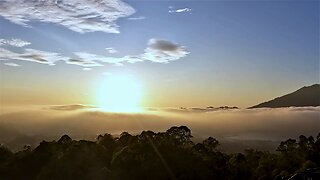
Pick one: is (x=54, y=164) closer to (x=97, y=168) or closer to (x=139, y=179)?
(x=97, y=168)

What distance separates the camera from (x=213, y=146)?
7750cm

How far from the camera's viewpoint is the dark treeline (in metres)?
59.2

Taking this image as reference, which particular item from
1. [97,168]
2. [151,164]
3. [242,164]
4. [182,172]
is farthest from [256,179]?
[97,168]

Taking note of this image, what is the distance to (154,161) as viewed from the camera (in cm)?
5966

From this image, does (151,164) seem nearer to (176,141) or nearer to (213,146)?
(176,141)

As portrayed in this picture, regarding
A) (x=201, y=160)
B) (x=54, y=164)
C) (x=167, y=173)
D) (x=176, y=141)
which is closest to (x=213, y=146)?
(x=176, y=141)

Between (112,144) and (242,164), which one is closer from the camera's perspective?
(242,164)

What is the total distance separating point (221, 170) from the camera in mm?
62594

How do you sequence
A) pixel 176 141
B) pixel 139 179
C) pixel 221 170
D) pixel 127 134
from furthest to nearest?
pixel 127 134 → pixel 176 141 → pixel 221 170 → pixel 139 179

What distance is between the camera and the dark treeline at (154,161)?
59.2 m

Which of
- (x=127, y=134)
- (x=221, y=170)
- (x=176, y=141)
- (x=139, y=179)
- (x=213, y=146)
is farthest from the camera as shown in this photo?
(x=127, y=134)

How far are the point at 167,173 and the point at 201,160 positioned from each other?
20.7 ft

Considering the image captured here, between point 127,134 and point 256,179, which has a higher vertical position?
point 127,134

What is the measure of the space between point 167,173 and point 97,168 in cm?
926
